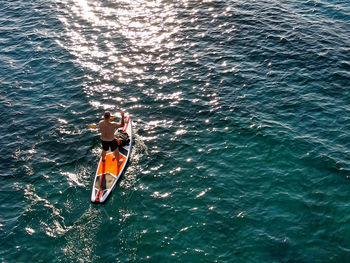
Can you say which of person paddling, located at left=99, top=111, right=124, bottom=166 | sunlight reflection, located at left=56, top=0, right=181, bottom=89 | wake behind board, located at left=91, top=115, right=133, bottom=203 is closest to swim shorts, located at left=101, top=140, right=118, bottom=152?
person paddling, located at left=99, top=111, right=124, bottom=166

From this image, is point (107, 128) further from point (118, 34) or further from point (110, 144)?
point (118, 34)

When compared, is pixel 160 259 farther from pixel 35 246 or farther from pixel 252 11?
pixel 252 11

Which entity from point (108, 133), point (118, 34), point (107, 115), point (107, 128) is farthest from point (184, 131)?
point (118, 34)

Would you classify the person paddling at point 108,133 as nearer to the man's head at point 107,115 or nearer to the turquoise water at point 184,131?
the man's head at point 107,115

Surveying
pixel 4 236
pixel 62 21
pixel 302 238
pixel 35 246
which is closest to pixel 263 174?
pixel 302 238

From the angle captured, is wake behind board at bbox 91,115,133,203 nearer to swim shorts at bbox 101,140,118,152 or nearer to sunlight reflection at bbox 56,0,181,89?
swim shorts at bbox 101,140,118,152
